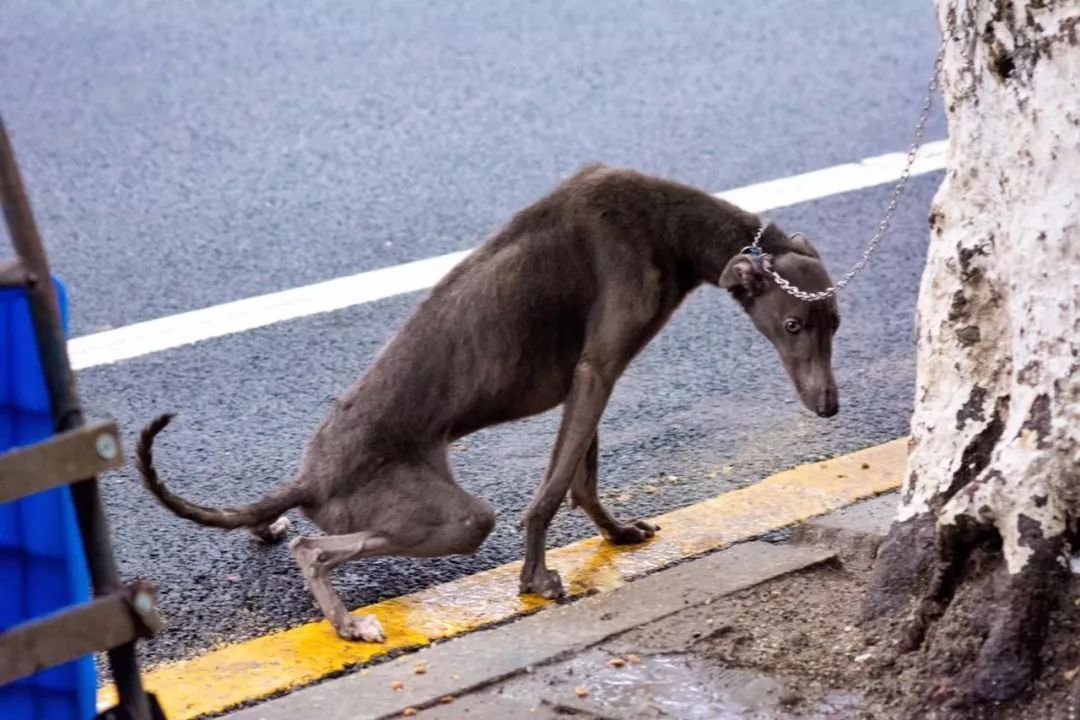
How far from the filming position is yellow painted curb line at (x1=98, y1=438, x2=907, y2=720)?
379 centimetres

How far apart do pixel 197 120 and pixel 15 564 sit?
234 inches

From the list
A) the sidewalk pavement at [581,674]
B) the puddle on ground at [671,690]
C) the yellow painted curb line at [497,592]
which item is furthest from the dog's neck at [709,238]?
the puddle on ground at [671,690]

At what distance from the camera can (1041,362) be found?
3.23 meters

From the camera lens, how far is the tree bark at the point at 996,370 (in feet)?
10.5

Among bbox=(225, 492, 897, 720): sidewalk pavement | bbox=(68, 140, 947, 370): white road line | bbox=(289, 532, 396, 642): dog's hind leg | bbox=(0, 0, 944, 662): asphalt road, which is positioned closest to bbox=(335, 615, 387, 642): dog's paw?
bbox=(289, 532, 396, 642): dog's hind leg

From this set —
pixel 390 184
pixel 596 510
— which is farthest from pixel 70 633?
pixel 390 184

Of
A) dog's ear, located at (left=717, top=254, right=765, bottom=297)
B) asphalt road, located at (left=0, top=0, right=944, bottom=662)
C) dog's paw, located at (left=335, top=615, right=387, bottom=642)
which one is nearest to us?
dog's paw, located at (left=335, top=615, right=387, bottom=642)

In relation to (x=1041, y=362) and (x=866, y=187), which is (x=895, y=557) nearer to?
(x=1041, y=362)

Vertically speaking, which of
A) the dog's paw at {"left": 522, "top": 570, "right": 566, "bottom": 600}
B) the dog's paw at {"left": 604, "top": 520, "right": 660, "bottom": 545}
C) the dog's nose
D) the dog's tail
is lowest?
the dog's paw at {"left": 604, "top": 520, "right": 660, "bottom": 545}

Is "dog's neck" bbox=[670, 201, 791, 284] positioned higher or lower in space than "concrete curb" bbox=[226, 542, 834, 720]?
higher

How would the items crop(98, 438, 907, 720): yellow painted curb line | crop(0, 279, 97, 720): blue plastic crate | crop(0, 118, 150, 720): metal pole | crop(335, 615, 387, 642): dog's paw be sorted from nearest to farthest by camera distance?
crop(0, 118, 150, 720): metal pole → crop(0, 279, 97, 720): blue plastic crate → crop(98, 438, 907, 720): yellow painted curb line → crop(335, 615, 387, 642): dog's paw

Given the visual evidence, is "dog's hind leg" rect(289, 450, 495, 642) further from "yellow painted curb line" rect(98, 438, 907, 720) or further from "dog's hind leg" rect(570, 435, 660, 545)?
"dog's hind leg" rect(570, 435, 660, 545)

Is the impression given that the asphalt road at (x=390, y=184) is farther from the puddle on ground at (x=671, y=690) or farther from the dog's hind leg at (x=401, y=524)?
the puddle on ground at (x=671, y=690)

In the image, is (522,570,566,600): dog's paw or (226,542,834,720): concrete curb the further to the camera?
(522,570,566,600): dog's paw
